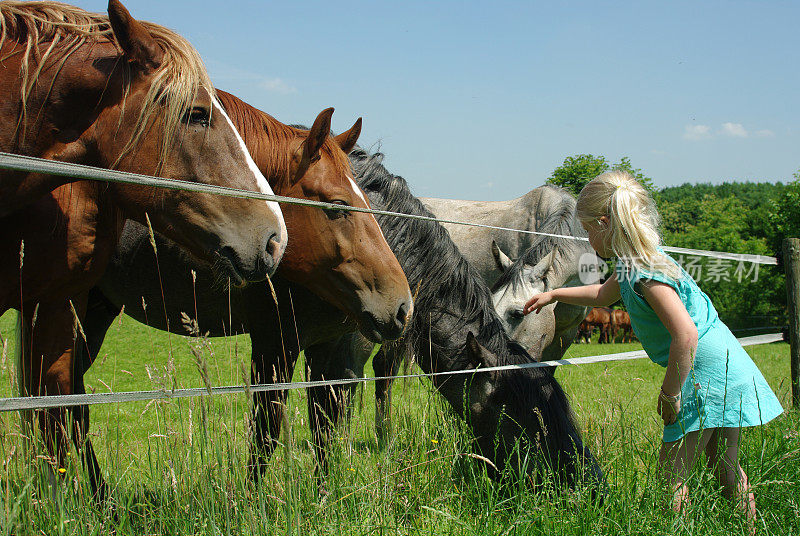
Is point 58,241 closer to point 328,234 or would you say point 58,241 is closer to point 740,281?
point 328,234

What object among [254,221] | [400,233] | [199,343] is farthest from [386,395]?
[199,343]

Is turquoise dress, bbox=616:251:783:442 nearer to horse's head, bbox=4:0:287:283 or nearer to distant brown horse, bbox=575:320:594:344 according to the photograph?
horse's head, bbox=4:0:287:283

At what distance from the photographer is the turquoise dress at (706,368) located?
7.78 ft

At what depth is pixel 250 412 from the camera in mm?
1860

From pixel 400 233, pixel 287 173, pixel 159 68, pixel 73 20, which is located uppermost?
pixel 73 20

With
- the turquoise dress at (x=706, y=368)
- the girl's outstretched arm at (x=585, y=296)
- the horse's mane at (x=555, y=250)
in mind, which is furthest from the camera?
the horse's mane at (x=555, y=250)

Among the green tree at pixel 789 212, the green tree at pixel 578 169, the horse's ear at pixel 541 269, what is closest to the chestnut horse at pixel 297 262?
the horse's ear at pixel 541 269

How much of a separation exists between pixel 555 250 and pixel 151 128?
3.61 m

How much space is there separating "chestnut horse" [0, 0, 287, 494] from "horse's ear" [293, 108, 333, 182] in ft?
2.24

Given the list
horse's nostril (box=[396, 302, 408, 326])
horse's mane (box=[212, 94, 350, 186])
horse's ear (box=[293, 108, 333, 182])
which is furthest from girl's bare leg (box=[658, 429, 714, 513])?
horse's ear (box=[293, 108, 333, 182])

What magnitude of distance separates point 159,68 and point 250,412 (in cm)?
140

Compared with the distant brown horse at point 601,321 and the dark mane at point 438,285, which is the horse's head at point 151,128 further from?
the distant brown horse at point 601,321

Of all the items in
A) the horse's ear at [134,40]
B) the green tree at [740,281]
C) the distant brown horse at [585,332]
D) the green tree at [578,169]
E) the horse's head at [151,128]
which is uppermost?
the green tree at [578,169]

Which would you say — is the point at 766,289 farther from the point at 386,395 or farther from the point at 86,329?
the point at 86,329
